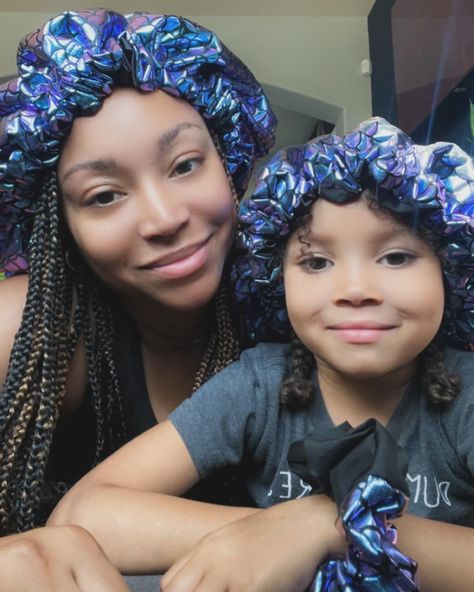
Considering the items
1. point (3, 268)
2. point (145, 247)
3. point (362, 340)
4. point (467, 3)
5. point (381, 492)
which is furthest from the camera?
point (467, 3)

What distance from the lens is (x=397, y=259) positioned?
0.78 meters

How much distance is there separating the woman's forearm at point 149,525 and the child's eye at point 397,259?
0.99ft

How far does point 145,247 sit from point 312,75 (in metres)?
2.97

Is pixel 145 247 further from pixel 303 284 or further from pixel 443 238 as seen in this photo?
pixel 443 238

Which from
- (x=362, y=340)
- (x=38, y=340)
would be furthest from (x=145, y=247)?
(x=362, y=340)

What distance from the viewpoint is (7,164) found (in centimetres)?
101

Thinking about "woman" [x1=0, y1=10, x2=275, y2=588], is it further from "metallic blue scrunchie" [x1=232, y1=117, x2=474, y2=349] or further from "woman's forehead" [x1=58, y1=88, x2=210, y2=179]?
"metallic blue scrunchie" [x1=232, y1=117, x2=474, y2=349]

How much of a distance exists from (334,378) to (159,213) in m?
0.31

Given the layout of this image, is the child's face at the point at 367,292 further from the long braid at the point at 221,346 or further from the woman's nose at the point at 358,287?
the long braid at the point at 221,346

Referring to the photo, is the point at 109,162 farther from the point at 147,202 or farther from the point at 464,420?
the point at 464,420

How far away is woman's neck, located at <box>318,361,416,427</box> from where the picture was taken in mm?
859

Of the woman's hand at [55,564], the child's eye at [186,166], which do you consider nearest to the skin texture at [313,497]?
the woman's hand at [55,564]

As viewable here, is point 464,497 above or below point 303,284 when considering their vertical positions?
below

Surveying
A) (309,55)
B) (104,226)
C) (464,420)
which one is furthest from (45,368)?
(309,55)
